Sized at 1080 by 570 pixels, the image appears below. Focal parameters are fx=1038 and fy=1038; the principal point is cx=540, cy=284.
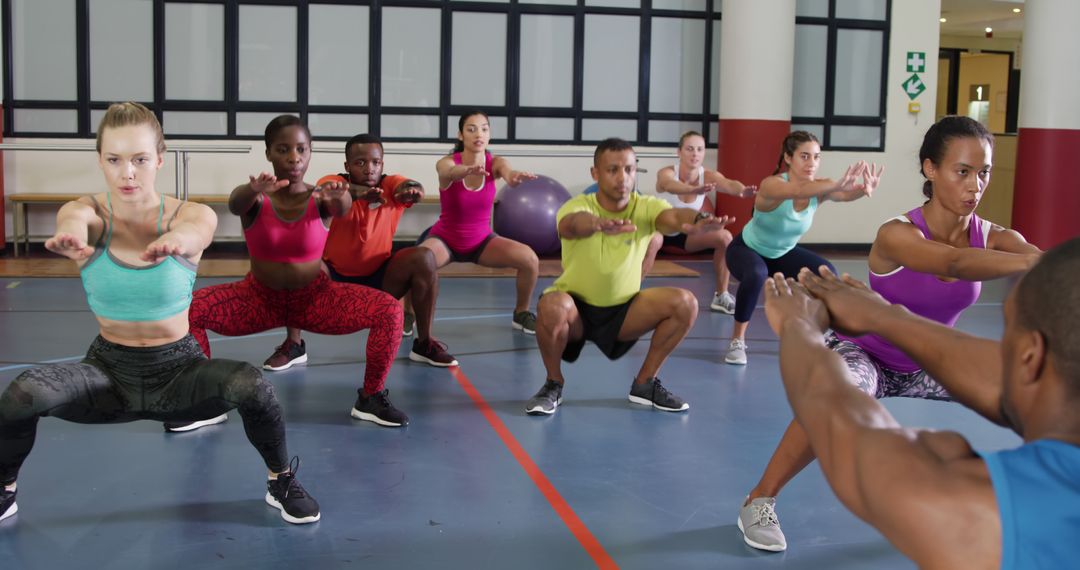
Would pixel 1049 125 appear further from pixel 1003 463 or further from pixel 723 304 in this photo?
pixel 1003 463

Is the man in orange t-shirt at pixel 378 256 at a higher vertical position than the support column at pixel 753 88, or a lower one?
lower

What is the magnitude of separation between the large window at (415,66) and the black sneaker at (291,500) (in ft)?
23.3

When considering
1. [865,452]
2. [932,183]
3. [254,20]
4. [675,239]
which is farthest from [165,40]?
[865,452]

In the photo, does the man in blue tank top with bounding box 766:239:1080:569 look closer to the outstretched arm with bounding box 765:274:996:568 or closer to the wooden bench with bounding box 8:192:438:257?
the outstretched arm with bounding box 765:274:996:568

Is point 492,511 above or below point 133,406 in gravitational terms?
below

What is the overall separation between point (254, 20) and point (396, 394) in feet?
20.1

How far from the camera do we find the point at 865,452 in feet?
4.71

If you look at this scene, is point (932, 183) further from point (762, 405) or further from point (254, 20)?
point (254, 20)

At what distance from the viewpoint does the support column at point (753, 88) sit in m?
9.95

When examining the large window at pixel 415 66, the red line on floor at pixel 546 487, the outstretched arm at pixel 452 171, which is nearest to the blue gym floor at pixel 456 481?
the red line on floor at pixel 546 487

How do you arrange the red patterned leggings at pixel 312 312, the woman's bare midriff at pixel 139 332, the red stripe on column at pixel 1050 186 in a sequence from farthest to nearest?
1. the red stripe on column at pixel 1050 186
2. the red patterned leggings at pixel 312 312
3. the woman's bare midriff at pixel 139 332

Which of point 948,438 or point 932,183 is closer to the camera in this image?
point 948,438

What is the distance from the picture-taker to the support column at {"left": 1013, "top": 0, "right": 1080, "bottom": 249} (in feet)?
33.8

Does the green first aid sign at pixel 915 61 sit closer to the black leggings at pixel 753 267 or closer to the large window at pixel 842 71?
the large window at pixel 842 71
